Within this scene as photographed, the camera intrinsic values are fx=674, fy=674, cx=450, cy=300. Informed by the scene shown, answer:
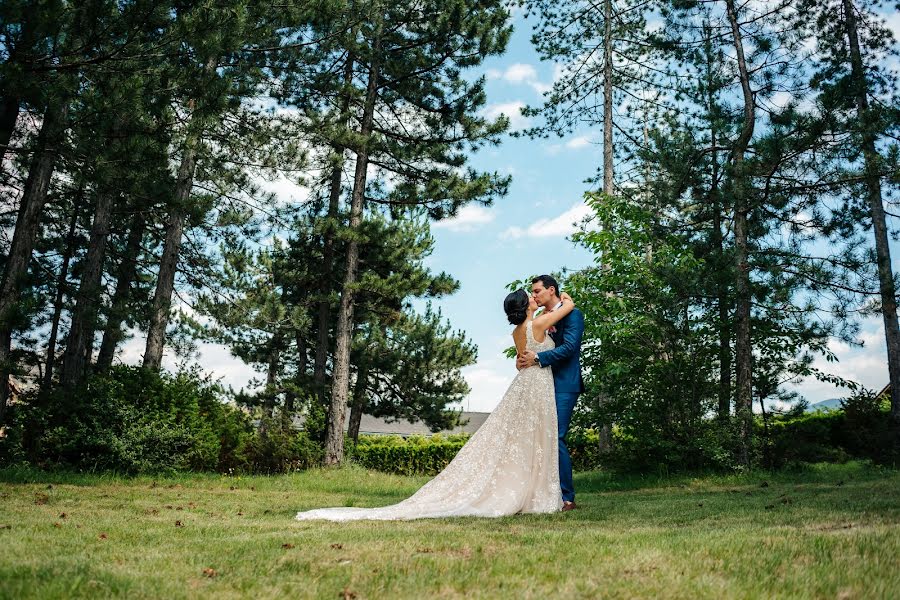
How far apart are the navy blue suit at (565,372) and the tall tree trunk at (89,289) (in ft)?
30.6

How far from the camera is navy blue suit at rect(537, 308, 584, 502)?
22.3 ft

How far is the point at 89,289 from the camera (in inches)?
517

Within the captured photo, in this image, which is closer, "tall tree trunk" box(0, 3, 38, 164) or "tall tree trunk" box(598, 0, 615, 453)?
"tall tree trunk" box(0, 3, 38, 164)

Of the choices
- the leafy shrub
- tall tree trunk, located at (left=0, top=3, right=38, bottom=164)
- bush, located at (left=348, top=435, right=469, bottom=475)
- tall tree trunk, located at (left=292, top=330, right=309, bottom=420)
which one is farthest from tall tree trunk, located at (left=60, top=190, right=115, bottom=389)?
bush, located at (left=348, top=435, right=469, bottom=475)

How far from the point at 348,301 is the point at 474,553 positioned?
12.8 metres

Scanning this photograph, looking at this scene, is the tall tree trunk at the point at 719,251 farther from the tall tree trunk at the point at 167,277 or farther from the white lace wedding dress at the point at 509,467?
the tall tree trunk at the point at 167,277

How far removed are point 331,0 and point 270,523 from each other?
9961 mm

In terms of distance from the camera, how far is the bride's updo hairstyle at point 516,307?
23.3ft

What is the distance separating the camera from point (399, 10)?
656 inches

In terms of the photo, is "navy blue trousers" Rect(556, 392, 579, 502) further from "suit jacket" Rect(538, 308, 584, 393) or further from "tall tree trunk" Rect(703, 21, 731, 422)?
"tall tree trunk" Rect(703, 21, 731, 422)

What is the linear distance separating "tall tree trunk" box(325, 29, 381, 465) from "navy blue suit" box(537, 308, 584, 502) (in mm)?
9287

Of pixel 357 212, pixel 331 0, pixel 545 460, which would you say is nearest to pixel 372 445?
pixel 357 212

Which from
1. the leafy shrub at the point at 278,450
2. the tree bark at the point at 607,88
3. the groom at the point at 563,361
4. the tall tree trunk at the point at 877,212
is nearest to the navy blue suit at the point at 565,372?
the groom at the point at 563,361

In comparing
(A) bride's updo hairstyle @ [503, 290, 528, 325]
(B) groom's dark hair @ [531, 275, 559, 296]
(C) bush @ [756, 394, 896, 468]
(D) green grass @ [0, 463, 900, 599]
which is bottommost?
(D) green grass @ [0, 463, 900, 599]
